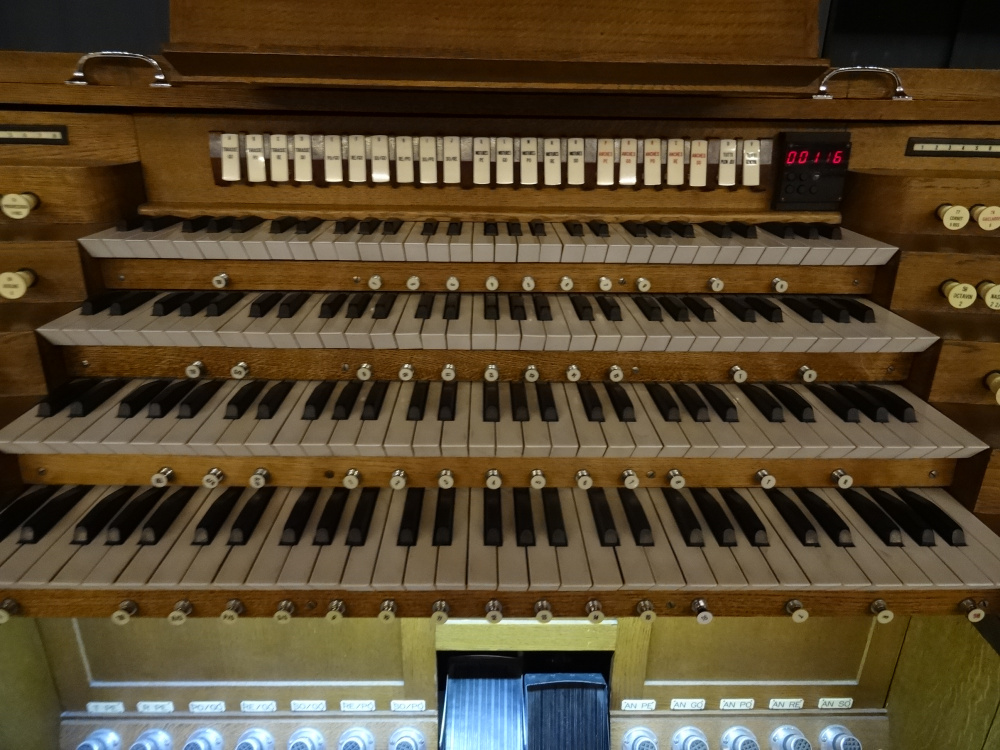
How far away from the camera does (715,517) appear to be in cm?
167

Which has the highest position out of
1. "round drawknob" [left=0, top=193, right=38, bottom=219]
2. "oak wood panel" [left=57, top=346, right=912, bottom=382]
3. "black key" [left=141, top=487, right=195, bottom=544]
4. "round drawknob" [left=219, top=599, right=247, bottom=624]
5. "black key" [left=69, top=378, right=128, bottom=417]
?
"round drawknob" [left=0, top=193, right=38, bottom=219]

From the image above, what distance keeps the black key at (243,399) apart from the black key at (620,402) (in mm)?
1005

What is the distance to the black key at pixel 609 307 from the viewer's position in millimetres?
1825

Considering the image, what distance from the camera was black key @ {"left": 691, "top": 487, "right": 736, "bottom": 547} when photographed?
A: 1607 mm

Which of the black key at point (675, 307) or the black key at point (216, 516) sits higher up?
the black key at point (675, 307)

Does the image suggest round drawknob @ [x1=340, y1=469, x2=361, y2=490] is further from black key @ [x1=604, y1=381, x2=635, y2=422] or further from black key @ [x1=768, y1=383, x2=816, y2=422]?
black key @ [x1=768, y1=383, x2=816, y2=422]

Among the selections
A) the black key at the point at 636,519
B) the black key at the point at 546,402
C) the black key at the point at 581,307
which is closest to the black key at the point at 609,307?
the black key at the point at 581,307

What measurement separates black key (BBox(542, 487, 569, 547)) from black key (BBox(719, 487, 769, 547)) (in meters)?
0.46

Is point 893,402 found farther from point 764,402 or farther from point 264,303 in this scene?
point 264,303

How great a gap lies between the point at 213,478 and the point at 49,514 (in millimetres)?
412

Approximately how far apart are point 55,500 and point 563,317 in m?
1.46

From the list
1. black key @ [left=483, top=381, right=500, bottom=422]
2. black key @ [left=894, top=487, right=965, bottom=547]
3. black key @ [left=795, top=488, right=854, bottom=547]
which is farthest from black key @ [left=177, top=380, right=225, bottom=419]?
black key @ [left=894, top=487, right=965, bottom=547]

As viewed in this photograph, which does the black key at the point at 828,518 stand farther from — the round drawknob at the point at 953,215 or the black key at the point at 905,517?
the round drawknob at the point at 953,215

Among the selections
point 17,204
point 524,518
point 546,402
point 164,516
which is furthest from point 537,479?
point 17,204
